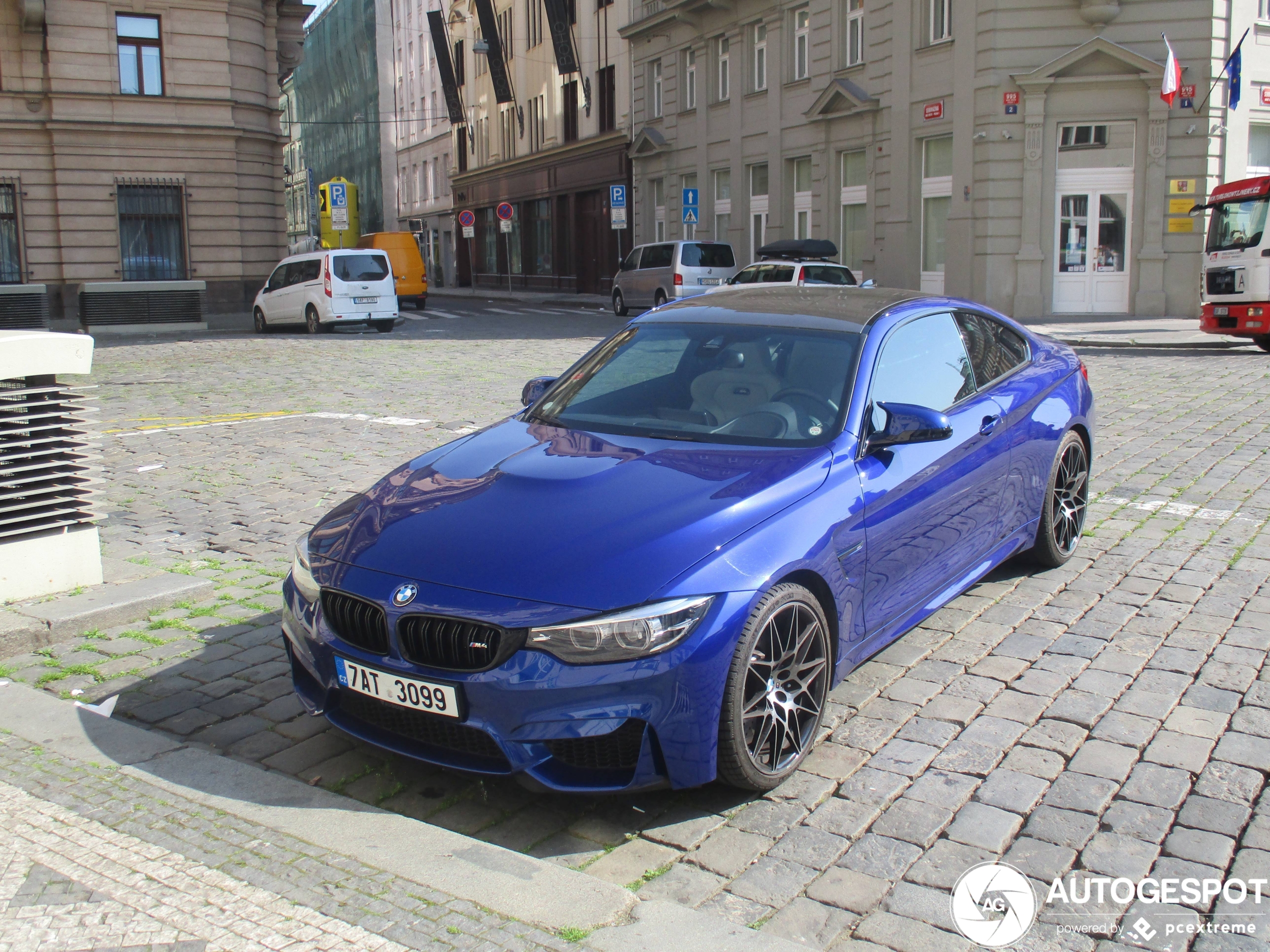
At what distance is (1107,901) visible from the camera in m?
3.04

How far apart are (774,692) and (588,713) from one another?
0.67 meters

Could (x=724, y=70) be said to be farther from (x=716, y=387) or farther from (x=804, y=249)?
(x=716, y=387)

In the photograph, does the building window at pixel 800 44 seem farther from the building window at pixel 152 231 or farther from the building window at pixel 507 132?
the building window at pixel 507 132

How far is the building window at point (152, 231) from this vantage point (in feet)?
103

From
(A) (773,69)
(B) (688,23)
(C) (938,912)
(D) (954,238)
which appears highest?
(B) (688,23)

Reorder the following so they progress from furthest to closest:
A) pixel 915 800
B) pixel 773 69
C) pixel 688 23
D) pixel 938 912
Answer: pixel 688 23 < pixel 773 69 < pixel 915 800 < pixel 938 912

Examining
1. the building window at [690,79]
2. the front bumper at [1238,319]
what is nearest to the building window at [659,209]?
the building window at [690,79]

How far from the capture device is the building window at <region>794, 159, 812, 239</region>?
3189 centimetres

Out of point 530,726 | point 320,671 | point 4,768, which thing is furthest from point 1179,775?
point 4,768

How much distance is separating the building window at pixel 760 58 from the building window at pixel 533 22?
1841cm

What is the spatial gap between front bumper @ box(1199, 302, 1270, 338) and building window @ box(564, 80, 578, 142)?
3170 centimetres

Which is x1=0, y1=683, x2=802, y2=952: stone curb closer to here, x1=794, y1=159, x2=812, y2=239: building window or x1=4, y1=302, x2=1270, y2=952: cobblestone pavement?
x1=4, y1=302, x2=1270, y2=952: cobblestone pavement

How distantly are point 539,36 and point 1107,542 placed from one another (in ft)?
157

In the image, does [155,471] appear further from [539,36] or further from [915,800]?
[539,36]
